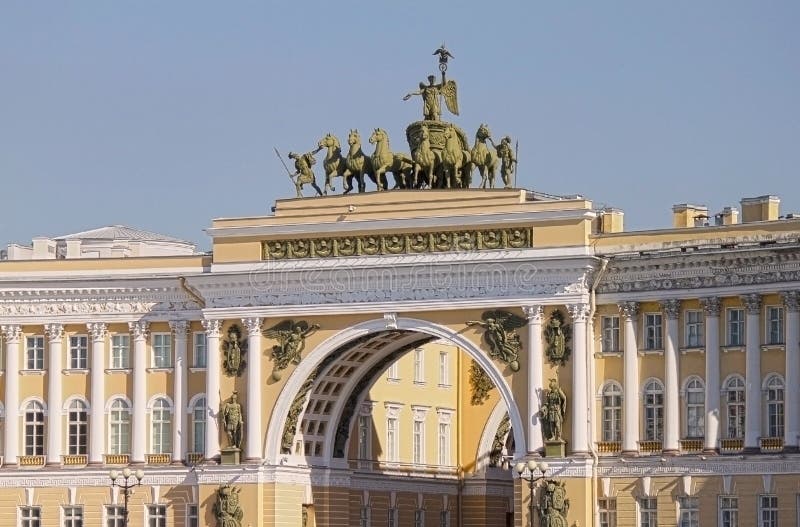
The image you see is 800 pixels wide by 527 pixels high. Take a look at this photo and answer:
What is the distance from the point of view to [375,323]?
7175 cm

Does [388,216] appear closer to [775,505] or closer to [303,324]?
[303,324]

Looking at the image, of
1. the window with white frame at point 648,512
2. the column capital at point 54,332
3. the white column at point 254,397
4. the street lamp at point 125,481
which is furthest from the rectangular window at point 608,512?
the column capital at point 54,332

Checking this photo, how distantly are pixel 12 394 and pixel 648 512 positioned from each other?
65.9ft

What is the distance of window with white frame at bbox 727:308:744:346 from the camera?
67.5 meters

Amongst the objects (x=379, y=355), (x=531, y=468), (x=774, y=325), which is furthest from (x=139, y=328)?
(x=774, y=325)

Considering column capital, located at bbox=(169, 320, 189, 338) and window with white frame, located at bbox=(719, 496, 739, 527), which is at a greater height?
column capital, located at bbox=(169, 320, 189, 338)

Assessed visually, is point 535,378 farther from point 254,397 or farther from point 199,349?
point 199,349

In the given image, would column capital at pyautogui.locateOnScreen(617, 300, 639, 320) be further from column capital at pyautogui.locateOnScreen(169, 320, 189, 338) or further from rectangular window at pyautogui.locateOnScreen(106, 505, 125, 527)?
rectangular window at pyautogui.locateOnScreen(106, 505, 125, 527)

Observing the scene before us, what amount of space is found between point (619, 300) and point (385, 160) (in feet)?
27.2

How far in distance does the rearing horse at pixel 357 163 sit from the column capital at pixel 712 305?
35.6ft

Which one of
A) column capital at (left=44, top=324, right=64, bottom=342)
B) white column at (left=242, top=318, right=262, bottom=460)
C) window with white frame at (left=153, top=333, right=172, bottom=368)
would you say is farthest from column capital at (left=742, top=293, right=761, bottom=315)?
column capital at (left=44, top=324, right=64, bottom=342)

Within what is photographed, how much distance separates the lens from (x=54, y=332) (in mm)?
75812

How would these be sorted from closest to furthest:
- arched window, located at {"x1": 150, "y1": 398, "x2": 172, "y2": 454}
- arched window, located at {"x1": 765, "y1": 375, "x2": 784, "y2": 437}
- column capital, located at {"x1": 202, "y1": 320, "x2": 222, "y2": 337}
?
arched window, located at {"x1": 765, "y1": 375, "x2": 784, "y2": 437} < column capital, located at {"x1": 202, "y1": 320, "x2": 222, "y2": 337} < arched window, located at {"x1": 150, "y1": 398, "x2": 172, "y2": 454}

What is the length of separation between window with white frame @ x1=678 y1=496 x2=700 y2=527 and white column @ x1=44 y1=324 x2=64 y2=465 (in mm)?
19378
